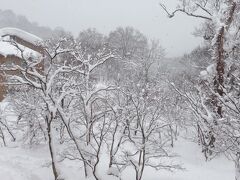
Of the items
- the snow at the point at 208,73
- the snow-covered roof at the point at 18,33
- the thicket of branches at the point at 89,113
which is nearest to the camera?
the thicket of branches at the point at 89,113

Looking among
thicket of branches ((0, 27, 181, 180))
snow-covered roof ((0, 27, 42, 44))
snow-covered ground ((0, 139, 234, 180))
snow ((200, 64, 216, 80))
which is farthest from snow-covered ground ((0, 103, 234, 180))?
snow-covered roof ((0, 27, 42, 44))

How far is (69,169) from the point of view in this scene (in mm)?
19359

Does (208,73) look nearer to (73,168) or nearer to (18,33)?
(73,168)

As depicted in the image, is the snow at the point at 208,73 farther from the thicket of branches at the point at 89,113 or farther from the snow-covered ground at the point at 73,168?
the snow-covered ground at the point at 73,168

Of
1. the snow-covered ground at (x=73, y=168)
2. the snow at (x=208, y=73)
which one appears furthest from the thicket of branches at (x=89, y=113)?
the snow at (x=208, y=73)

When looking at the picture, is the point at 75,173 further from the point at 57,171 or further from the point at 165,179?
the point at 165,179

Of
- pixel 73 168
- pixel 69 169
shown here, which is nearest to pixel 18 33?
pixel 73 168

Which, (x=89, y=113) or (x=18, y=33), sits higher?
(x=18, y=33)

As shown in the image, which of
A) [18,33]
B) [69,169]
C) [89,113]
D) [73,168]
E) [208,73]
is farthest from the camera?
[18,33]

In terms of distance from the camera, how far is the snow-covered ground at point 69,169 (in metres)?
18.4

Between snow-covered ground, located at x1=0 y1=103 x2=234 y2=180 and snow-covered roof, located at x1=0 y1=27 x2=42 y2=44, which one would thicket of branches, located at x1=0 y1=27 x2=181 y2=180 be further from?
snow-covered roof, located at x1=0 y1=27 x2=42 y2=44

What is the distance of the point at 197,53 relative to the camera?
142ft

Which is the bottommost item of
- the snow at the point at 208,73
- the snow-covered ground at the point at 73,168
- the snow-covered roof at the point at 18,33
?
the snow-covered ground at the point at 73,168

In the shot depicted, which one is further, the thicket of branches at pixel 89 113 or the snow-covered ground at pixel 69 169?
the snow-covered ground at pixel 69 169
